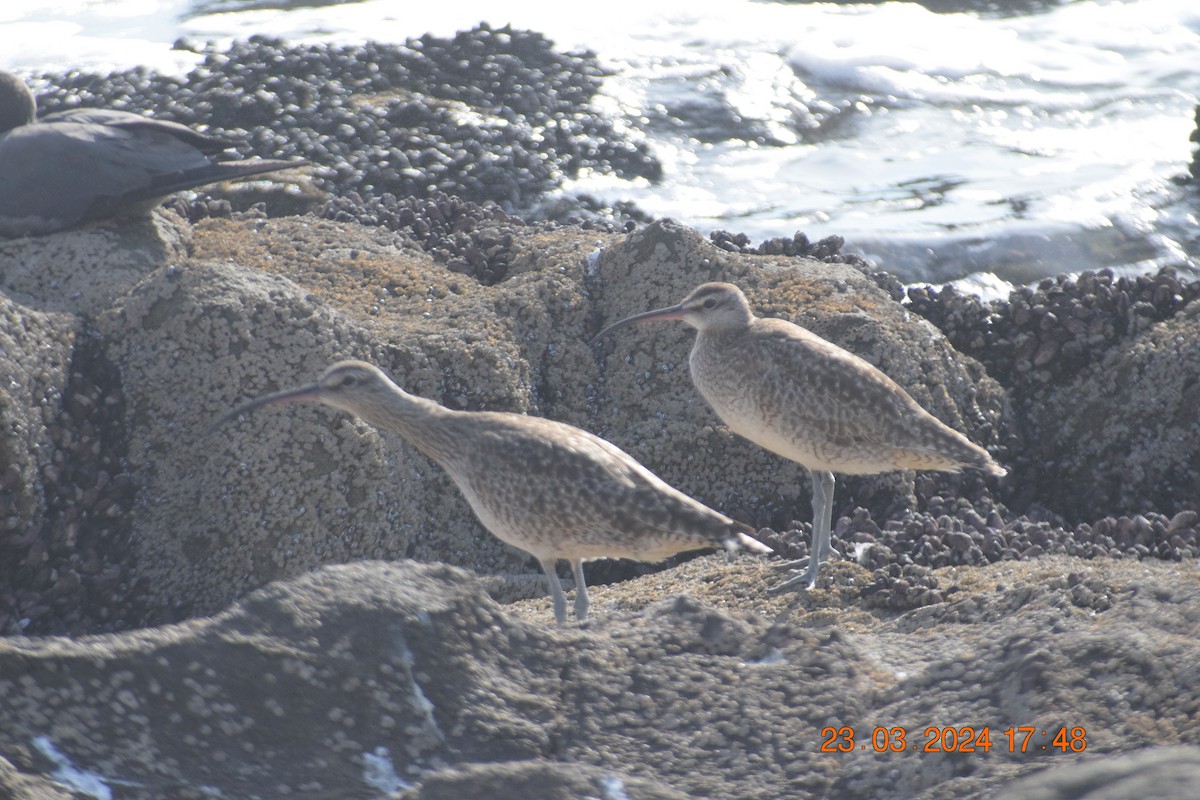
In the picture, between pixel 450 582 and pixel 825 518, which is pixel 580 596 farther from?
pixel 450 582

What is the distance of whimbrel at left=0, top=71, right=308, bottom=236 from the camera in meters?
8.38

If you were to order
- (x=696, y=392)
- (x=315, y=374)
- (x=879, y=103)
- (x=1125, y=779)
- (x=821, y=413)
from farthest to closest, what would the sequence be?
(x=879, y=103) < (x=696, y=392) < (x=315, y=374) < (x=821, y=413) < (x=1125, y=779)

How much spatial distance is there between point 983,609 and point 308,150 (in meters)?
8.64

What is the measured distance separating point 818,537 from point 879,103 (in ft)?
34.1

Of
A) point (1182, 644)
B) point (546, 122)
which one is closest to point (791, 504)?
point (1182, 644)

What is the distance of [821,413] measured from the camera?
22.2 ft

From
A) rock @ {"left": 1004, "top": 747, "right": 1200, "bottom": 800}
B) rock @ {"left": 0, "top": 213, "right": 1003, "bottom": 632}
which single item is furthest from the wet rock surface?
rock @ {"left": 1004, "top": 747, "right": 1200, "bottom": 800}

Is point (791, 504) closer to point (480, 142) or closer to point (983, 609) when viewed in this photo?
point (983, 609)

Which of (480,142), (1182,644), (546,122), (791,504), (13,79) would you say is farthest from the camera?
(546,122)

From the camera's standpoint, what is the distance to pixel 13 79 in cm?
966

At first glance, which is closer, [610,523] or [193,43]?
[610,523]

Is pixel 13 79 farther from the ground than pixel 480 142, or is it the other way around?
pixel 13 79
